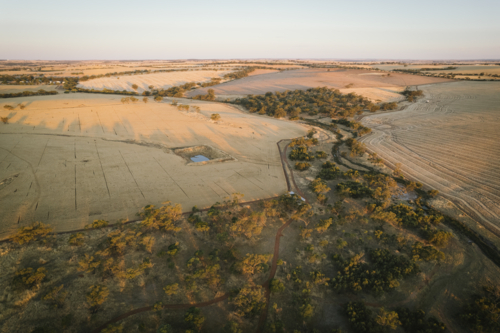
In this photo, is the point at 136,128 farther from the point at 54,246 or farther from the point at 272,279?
the point at 272,279

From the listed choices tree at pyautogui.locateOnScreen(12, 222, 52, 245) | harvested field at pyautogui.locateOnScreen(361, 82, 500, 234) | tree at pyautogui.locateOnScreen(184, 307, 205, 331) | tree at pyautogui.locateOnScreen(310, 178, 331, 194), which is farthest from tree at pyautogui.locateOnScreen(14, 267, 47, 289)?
harvested field at pyautogui.locateOnScreen(361, 82, 500, 234)

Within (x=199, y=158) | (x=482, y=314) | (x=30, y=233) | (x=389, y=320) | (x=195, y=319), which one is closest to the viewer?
(x=195, y=319)

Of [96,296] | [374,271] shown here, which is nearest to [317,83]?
[374,271]

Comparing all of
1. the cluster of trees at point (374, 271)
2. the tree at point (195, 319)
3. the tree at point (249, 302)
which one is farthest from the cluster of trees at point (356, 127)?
the tree at point (195, 319)

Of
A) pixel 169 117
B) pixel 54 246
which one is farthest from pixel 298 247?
pixel 169 117

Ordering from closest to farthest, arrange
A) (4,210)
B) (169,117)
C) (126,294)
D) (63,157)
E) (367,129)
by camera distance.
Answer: (126,294)
(4,210)
(63,157)
(367,129)
(169,117)

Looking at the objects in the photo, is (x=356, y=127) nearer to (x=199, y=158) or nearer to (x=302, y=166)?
(x=302, y=166)
